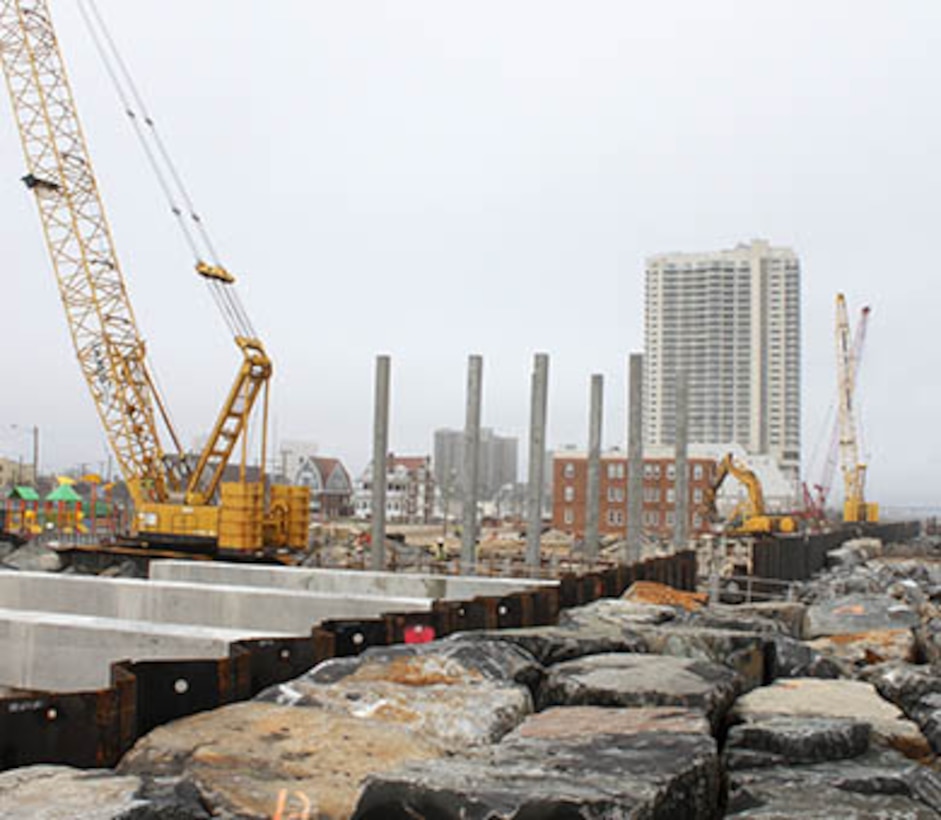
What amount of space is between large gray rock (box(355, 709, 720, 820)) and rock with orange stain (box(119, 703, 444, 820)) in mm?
358

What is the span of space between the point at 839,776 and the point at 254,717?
261 centimetres

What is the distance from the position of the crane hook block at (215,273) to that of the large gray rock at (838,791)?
26.2 metres

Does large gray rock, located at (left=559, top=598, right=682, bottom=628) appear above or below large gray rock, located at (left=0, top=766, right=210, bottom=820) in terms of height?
below

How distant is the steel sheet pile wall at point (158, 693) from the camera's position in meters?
4.19

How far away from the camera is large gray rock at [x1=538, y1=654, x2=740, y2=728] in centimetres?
489

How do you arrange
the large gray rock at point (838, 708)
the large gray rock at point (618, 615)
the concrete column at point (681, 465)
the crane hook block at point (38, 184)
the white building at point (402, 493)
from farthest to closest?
1. the white building at point (402, 493)
2. the crane hook block at point (38, 184)
3. the concrete column at point (681, 465)
4. the large gray rock at point (618, 615)
5. the large gray rock at point (838, 708)

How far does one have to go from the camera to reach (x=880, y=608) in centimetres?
1113

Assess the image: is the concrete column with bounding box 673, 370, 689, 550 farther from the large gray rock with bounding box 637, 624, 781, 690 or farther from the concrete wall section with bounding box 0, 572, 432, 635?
the large gray rock with bounding box 637, 624, 781, 690

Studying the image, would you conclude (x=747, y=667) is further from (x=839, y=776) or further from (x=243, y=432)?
(x=243, y=432)

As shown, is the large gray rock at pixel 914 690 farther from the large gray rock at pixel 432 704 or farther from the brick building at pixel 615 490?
the brick building at pixel 615 490

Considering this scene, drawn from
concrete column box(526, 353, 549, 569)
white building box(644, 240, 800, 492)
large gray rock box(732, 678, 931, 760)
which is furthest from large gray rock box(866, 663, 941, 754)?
white building box(644, 240, 800, 492)

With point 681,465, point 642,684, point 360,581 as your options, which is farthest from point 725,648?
point 681,465

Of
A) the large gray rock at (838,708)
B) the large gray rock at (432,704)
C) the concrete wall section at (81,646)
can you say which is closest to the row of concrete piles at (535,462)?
the concrete wall section at (81,646)

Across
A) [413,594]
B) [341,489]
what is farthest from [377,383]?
[341,489]
